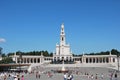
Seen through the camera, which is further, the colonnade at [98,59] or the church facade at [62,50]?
the colonnade at [98,59]

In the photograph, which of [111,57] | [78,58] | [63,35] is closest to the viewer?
[63,35]

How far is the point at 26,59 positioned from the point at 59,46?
68.3 ft

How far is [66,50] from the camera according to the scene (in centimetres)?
12631

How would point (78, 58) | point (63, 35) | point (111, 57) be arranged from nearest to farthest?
point (63, 35) < point (111, 57) < point (78, 58)

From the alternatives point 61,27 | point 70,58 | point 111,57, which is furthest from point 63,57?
point 111,57

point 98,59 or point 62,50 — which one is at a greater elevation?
point 62,50

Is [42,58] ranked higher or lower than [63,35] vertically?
lower

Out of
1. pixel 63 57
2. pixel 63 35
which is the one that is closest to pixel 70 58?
pixel 63 57

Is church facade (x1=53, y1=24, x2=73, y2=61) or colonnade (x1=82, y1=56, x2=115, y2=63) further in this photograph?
colonnade (x1=82, y1=56, x2=115, y2=63)

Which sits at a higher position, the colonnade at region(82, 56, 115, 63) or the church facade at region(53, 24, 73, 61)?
the church facade at region(53, 24, 73, 61)

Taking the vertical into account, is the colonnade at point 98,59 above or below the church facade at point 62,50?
below

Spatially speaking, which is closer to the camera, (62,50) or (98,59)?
(62,50)

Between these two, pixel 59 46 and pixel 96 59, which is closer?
pixel 59 46

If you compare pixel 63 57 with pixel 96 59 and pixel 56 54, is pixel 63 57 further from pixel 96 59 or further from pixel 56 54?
pixel 96 59
